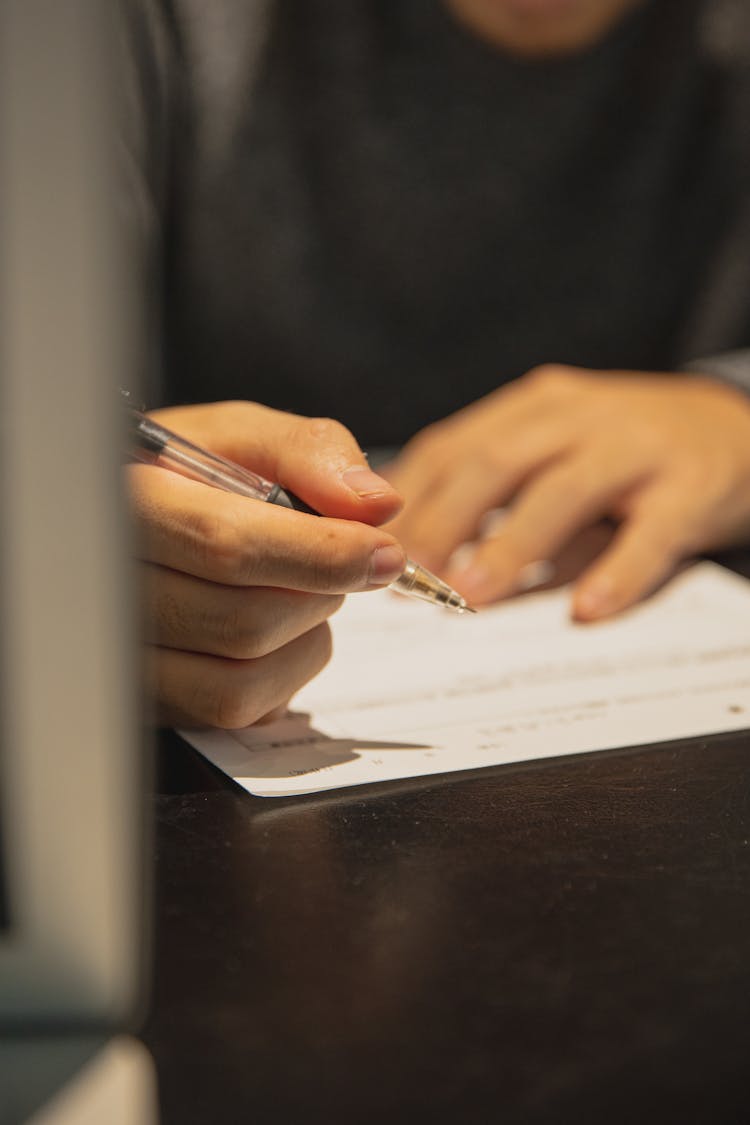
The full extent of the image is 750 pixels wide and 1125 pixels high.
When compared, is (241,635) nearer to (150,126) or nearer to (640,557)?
(640,557)

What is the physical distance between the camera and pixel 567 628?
587 millimetres

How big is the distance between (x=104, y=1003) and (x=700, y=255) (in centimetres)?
116

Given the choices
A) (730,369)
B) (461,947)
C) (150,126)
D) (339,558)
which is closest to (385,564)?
(339,558)

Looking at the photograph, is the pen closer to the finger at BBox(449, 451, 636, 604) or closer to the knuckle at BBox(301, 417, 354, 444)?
the knuckle at BBox(301, 417, 354, 444)

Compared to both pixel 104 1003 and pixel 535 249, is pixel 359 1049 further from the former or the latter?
pixel 535 249

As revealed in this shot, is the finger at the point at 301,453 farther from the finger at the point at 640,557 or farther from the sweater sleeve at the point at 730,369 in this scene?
the sweater sleeve at the point at 730,369

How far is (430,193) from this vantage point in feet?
3.79

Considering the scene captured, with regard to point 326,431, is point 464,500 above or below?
below

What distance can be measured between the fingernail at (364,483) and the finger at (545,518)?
0.73 ft

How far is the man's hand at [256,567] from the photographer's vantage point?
0.39m

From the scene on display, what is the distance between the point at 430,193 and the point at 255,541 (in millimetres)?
853

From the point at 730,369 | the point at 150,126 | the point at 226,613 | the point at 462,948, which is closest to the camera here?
the point at 462,948

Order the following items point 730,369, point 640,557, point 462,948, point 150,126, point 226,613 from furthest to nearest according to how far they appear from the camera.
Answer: point 150,126
point 730,369
point 640,557
point 226,613
point 462,948

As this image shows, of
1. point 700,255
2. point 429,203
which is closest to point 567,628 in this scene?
point 429,203
